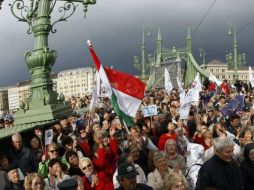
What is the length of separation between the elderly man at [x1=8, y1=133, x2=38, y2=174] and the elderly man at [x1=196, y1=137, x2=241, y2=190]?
10.1 ft

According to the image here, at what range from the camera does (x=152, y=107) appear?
34.9 ft

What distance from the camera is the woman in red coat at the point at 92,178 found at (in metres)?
5.85

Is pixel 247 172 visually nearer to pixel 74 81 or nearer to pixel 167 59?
pixel 167 59

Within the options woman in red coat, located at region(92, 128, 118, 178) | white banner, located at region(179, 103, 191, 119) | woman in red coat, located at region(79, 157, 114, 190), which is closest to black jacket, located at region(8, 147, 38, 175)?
woman in red coat, located at region(92, 128, 118, 178)

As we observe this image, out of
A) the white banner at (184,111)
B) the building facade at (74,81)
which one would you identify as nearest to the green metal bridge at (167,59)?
the white banner at (184,111)

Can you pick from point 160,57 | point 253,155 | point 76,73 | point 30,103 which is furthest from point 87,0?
point 76,73

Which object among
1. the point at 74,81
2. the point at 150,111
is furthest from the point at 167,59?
the point at 74,81

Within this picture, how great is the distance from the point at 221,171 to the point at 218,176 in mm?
75

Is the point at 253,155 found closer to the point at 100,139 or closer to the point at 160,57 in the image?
the point at 100,139

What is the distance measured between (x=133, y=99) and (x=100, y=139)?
0.96m

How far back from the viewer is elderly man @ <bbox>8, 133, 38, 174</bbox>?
7.24 meters

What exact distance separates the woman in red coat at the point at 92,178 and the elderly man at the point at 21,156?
4.52 feet

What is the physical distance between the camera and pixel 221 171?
16.9 feet

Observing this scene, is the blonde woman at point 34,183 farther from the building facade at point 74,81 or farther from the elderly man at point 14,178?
the building facade at point 74,81
